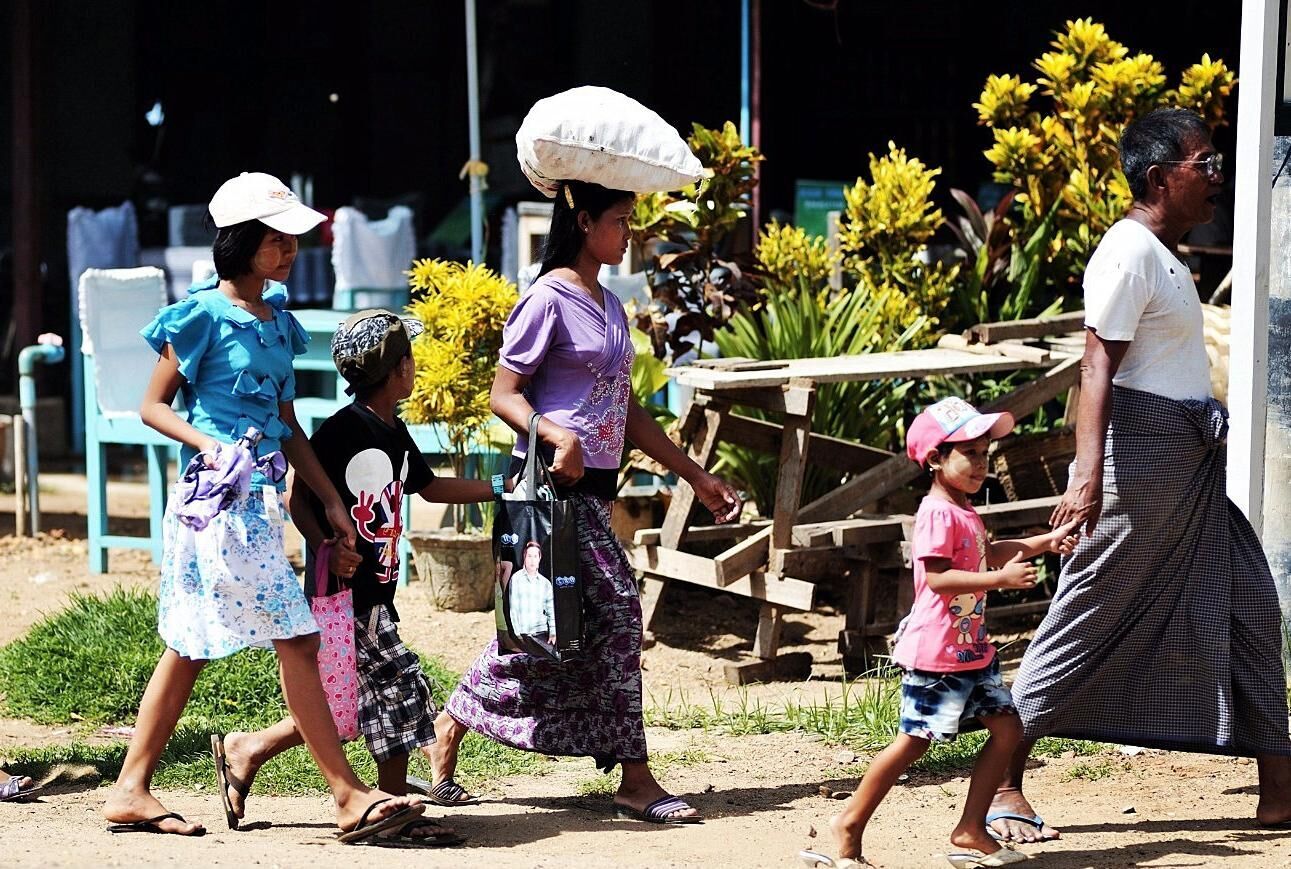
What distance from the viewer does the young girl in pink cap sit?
425 cm

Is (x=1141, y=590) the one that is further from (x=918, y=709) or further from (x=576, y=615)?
(x=576, y=615)

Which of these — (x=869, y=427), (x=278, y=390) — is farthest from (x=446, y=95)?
(x=278, y=390)

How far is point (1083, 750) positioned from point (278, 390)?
260 centimetres

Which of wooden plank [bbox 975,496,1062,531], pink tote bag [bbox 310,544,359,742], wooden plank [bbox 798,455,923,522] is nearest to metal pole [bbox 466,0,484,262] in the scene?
wooden plank [bbox 798,455,923,522]

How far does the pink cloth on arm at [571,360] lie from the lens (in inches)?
185

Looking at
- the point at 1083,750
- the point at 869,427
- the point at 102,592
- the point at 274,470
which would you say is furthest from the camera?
the point at 102,592

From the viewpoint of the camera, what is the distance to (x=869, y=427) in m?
7.52

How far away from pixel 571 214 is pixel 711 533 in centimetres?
234

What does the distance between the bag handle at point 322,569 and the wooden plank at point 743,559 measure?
2.10 metres

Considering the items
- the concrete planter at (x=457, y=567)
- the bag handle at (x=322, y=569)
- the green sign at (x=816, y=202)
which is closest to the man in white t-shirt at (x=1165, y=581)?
the bag handle at (x=322, y=569)

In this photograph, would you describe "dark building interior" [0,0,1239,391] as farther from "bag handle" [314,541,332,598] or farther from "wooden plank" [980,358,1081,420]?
"bag handle" [314,541,332,598]

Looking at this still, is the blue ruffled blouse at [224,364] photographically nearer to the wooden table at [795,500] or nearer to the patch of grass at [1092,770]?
the wooden table at [795,500]

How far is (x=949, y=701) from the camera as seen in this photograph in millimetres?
4266

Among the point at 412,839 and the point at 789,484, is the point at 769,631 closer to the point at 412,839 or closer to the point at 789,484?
the point at 789,484
